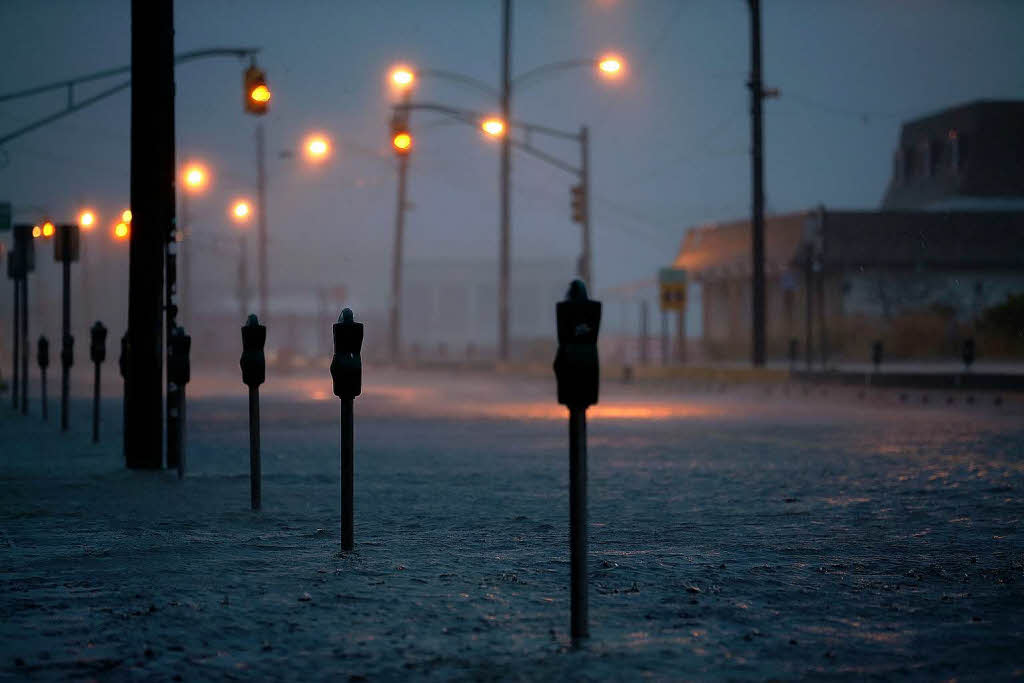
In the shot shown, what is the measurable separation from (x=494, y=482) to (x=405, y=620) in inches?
246

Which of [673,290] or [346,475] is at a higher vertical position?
[673,290]

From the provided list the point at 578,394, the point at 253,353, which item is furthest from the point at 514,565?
the point at 253,353

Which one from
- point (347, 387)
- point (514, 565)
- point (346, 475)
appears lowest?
point (514, 565)

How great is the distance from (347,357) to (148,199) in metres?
5.90

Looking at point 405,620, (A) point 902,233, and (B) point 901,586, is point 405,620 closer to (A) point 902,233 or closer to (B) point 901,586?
(B) point 901,586

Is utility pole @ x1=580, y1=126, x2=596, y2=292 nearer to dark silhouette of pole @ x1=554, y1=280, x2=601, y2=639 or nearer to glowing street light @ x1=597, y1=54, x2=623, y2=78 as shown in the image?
glowing street light @ x1=597, y1=54, x2=623, y2=78

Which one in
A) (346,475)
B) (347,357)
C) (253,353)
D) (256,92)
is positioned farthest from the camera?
(256,92)

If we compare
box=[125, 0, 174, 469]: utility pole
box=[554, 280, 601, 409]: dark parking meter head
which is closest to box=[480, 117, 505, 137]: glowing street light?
box=[125, 0, 174, 469]: utility pole

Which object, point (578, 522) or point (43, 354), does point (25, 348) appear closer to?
point (43, 354)

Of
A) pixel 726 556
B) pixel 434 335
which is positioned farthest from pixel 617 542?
pixel 434 335

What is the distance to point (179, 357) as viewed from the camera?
479 inches

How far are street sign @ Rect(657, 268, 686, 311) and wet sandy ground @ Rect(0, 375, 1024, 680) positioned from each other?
2318 centimetres

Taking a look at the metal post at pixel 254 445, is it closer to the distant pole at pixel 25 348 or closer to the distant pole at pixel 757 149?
the distant pole at pixel 25 348

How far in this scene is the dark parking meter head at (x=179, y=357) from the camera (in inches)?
475
